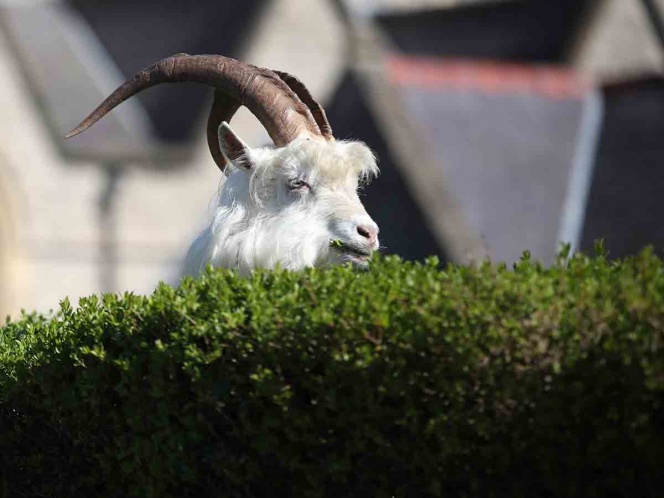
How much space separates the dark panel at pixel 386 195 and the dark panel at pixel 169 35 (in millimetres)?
2698

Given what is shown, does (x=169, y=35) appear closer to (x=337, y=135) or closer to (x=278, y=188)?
(x=337, y=135)

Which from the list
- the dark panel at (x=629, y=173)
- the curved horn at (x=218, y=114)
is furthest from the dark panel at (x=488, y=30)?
the curved horn at (x=218, y=114)

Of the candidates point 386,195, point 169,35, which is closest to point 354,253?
point 386,195

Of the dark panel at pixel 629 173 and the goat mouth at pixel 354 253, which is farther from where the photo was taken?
the dark panel at pixel 629 173

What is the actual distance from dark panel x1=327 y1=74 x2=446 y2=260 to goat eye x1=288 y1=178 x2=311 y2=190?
10472mm

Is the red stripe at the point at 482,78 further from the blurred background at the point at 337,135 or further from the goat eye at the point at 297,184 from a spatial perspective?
the goat eye at the point at 297,184

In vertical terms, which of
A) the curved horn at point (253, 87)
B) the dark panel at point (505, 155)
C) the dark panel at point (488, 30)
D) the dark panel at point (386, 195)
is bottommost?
the curved horn at point (253, 87)

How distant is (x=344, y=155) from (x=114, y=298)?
63.4 inches

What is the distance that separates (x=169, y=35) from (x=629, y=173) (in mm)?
9587

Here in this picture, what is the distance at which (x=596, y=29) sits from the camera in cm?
2658

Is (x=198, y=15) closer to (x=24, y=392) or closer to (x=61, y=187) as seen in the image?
(x=61, y=187)

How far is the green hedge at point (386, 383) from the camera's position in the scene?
420cm

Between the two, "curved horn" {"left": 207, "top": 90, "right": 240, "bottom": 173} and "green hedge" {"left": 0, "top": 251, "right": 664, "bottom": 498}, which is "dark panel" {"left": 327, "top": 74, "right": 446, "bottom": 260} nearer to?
"curved horn" {"left": 207, "top": 90, "right": 240, "bottom": 173}

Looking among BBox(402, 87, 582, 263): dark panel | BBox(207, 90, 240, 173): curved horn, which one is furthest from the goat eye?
BBox(402, 87, 582, 263): dark panel
